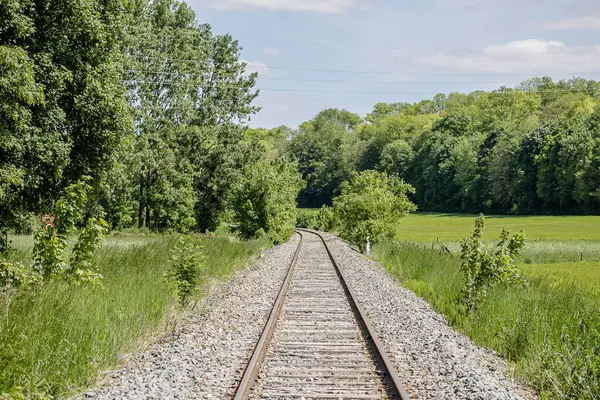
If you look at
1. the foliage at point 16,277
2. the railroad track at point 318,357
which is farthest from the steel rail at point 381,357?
the foliage at point 16,277

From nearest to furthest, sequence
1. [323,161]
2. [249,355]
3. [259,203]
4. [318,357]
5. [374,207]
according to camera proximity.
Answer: [318,357], [249,355], [374,207], [259,203], [323,161]

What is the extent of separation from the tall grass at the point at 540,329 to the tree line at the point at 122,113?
780 cm

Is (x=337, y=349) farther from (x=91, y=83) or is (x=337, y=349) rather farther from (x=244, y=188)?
(x=244, y=188)

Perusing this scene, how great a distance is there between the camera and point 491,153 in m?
113

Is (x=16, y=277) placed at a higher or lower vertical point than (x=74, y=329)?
higher

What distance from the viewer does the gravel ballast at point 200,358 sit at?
7.21 m

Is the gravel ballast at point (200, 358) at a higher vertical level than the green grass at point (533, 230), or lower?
higher

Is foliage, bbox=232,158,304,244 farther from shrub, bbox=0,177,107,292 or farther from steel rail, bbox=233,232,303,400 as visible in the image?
shrub, bbox=0,177,107,292

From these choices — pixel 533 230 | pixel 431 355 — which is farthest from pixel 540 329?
pixel 533 230

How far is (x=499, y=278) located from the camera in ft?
39.8

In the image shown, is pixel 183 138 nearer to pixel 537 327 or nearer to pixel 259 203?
pixel 259 203

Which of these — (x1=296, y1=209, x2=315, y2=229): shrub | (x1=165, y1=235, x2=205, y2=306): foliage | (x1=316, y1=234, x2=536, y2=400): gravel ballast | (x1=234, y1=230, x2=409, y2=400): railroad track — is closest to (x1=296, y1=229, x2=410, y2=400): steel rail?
(x1=234, y1=230, x2=409, y2=400): railroad track

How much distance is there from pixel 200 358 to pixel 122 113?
42.8ft

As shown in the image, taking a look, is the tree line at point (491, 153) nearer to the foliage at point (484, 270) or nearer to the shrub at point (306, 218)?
the shrub at point (306, 218)
